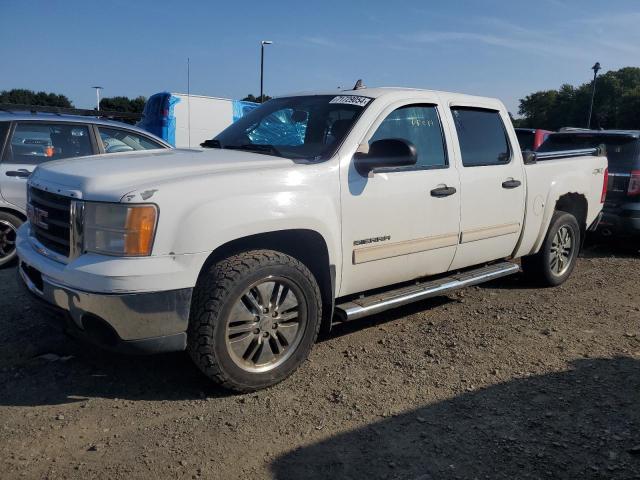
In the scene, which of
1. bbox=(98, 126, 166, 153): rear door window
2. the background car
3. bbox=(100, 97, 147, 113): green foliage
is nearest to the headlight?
the background car

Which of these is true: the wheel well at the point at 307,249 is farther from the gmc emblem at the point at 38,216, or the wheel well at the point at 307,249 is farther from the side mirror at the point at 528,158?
the side mirror at the point at 528,158

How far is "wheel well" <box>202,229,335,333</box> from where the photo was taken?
3.46 metres

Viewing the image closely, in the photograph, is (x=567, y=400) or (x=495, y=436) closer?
(x=495, y=436)

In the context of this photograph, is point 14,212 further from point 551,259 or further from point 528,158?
point 551,259

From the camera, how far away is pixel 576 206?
20.4ft

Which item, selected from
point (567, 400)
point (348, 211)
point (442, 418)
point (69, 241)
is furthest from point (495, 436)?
point (69, 241)

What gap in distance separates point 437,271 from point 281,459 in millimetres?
2233

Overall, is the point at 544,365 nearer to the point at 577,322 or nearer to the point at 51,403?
the point at 577,322

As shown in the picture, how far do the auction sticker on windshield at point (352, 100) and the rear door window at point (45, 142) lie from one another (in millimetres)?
3494

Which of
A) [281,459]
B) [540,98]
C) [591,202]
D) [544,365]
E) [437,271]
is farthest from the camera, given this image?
[540,98]

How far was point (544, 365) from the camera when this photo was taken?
4.02m

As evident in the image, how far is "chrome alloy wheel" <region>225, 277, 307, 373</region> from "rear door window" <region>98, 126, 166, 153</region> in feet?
13.0

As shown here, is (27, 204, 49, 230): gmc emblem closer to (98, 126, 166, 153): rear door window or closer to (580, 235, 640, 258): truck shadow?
(98, 126, 166, 153): rear door window

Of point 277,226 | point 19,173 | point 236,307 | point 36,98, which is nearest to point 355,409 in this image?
point 236,307
